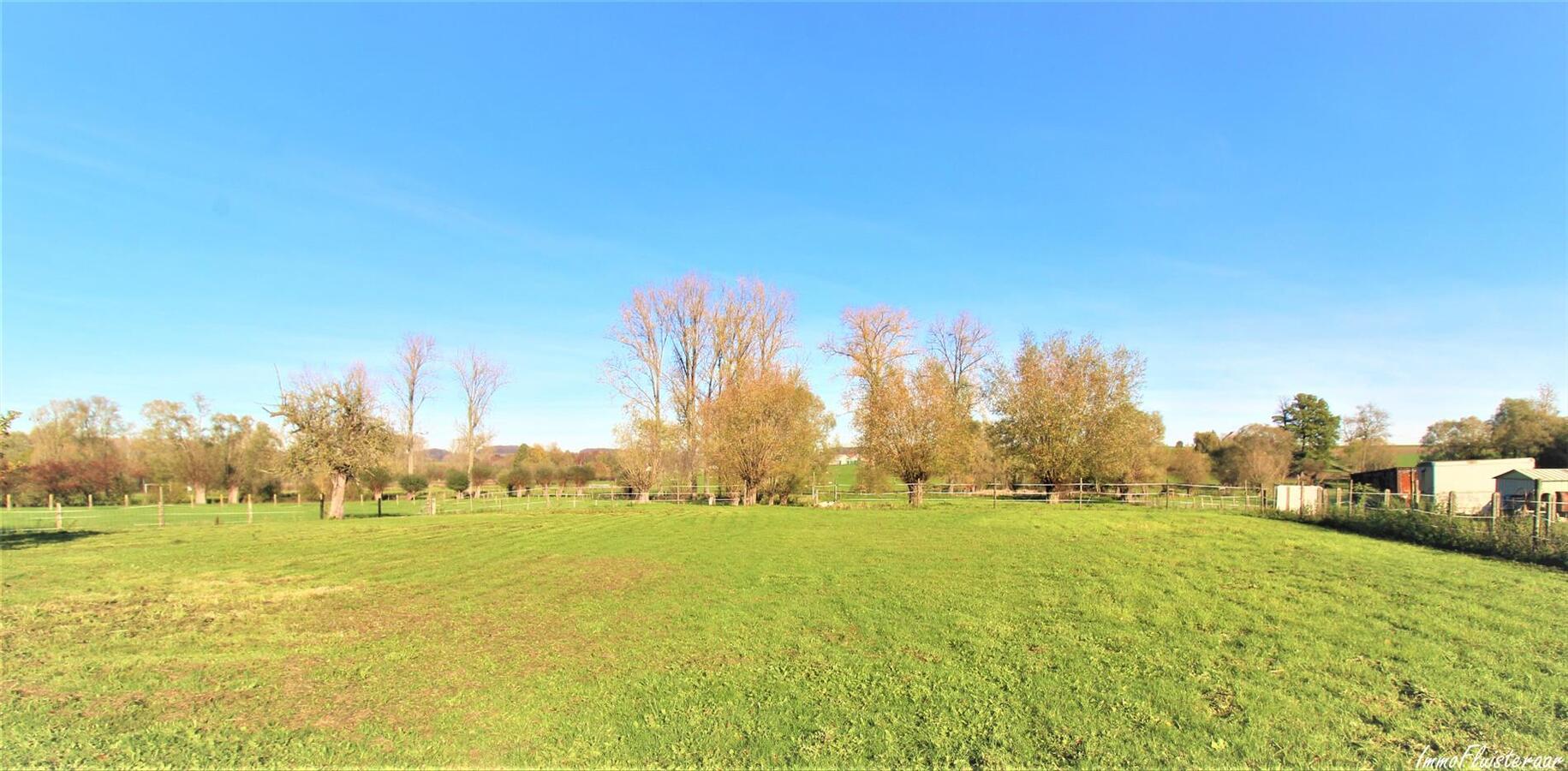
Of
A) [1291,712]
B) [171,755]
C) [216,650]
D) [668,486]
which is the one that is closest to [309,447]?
[668,486]

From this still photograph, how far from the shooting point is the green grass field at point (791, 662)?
4.68 metres

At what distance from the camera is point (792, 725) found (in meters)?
5.03

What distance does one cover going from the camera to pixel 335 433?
101ft

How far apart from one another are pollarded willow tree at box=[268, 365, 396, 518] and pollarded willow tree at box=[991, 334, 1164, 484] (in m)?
34.0

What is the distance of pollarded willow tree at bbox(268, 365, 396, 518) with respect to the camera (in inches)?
1191

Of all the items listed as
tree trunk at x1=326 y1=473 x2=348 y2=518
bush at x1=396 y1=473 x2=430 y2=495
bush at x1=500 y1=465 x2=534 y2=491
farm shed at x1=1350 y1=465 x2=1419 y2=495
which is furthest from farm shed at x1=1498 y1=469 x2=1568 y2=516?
bush at x1=396 y1=473 x2=430 y2=495

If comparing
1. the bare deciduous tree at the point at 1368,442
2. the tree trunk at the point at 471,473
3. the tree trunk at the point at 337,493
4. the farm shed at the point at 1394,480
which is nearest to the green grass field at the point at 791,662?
the tree trunk at the point at 337,493

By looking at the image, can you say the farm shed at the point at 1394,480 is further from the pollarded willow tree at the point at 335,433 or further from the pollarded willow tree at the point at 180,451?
the pollarded willow tree at the point at 180,451

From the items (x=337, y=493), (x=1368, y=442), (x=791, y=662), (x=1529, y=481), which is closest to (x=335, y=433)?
(x=337, y=493)

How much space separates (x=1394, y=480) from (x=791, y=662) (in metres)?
45.0

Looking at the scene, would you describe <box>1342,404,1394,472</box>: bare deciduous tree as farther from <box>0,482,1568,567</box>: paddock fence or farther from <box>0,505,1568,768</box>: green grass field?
<box>0,505,1568,768</box>: green grass field

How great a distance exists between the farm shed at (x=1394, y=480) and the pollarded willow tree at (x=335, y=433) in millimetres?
50038

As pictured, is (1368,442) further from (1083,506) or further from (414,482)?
(414,482)

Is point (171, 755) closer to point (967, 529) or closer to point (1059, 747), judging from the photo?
point (1059, 747)
